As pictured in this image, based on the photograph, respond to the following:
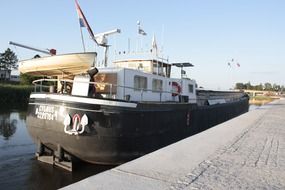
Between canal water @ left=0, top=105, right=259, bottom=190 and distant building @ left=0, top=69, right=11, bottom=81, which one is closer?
canal water @ left=0, top=105, right=259, bottom=190

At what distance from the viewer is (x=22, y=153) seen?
38.0 feet

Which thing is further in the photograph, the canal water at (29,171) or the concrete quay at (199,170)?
the canal water at (29,171)

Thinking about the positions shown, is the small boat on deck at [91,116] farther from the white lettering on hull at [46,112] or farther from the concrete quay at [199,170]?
the concrete quay at [199,170]

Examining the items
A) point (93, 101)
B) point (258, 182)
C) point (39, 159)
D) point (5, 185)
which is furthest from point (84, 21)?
point (258, 182)

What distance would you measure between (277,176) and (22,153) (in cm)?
907

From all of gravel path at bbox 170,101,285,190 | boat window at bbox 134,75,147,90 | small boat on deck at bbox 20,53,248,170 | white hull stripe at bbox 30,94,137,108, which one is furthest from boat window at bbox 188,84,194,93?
gravel path at bbox 170,101,285,190

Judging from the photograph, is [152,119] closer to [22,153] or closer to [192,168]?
[22,153]

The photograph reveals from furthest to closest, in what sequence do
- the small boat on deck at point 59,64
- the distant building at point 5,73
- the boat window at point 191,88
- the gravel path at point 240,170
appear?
the distant building at point 5,73
the boat window at point 191,88
the small boat on deck at point 59,64
the gravel path at point 240,170

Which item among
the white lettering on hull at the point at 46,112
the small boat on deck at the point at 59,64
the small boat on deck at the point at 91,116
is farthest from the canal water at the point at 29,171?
the small boat on deck at the point at 59,64

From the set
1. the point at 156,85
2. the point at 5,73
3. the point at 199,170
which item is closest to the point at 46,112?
the point at 156,85

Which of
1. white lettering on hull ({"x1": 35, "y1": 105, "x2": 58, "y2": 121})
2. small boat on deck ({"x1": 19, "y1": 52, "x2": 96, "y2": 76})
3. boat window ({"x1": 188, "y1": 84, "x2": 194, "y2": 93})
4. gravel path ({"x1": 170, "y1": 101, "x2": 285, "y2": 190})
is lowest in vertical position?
gravel path ({"x1": 170, "y1": 101, "x2": 285, "y2": 190})

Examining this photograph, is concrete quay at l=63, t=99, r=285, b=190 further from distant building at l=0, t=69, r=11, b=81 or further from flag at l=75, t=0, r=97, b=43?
distant building at l=0, t=69, r=11, b=81

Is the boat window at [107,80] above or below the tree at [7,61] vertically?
below

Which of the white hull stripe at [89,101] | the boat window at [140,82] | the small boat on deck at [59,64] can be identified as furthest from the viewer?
the boat window at [140,82]
